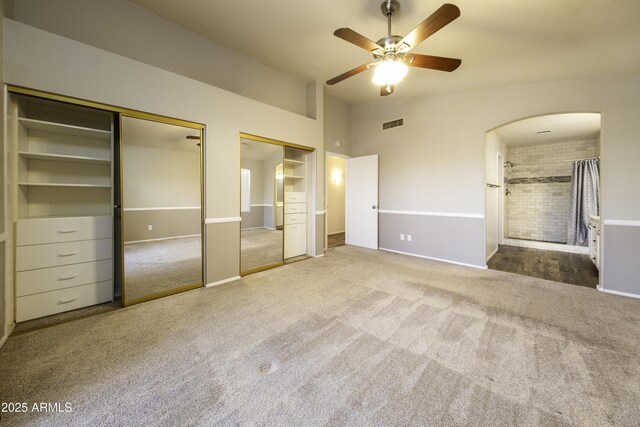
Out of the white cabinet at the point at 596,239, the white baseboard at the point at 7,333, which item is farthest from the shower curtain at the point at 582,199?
the white baseboard at the point at 7,333

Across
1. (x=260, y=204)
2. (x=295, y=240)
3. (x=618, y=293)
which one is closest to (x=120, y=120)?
(x=260, y=204)

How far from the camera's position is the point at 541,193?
6.38m

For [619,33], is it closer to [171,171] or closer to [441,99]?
[441,99]

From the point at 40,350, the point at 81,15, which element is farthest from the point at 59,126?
the point at 40,350

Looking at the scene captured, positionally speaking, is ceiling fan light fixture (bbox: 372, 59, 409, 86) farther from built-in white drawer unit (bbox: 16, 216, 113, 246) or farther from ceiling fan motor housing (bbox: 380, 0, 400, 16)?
built-in white drawer unit (bbox: 16, 216, 113, 246)

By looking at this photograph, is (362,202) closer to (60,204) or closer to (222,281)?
(222,281)

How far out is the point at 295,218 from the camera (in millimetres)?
4473

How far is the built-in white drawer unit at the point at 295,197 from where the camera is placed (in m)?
4.27

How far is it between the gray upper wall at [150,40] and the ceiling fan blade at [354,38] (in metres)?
2.21

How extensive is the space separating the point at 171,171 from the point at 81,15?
1.73 metres

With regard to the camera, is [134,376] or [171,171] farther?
[171,171]

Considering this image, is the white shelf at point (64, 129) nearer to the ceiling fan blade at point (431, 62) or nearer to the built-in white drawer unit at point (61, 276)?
the built-in white drawer unit at point (61, 276)

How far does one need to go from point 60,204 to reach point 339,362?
3.24 m

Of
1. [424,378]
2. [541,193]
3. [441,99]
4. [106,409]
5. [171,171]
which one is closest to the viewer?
[106,409]
